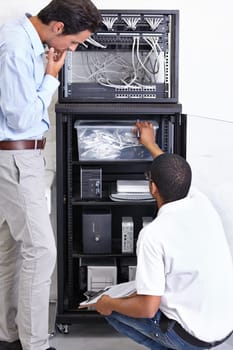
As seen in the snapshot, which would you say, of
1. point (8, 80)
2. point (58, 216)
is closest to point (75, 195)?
point (58, 216)

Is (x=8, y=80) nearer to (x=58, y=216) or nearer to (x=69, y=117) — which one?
(x=69, y=117)

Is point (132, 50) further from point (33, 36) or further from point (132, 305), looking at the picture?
point (132, 305)

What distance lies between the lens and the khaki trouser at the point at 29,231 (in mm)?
1960

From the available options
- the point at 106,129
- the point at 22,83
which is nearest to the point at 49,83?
the point at 22,83

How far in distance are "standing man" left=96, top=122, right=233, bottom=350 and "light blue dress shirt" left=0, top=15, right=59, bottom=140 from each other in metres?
0.51

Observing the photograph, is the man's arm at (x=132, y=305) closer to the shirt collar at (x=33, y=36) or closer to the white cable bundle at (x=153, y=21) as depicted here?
the shirt collar at (x=33, y=36)

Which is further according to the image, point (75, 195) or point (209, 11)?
point (209, 11)

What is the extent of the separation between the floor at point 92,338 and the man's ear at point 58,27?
1338 millimetres

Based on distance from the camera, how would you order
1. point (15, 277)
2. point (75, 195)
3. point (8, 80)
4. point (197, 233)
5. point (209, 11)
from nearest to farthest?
point (197, 233), point (8, 80), point (15, 277), point (75, 195), point (209, 11)

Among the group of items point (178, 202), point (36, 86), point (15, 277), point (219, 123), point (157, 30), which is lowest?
point (15, 277)

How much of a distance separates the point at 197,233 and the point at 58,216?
3.09ft

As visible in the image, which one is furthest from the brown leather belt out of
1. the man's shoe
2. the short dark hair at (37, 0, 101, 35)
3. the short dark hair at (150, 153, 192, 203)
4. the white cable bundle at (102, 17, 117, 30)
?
the man's shoe

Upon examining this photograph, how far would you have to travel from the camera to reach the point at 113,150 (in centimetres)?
237

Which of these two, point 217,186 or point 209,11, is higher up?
point 209,11
